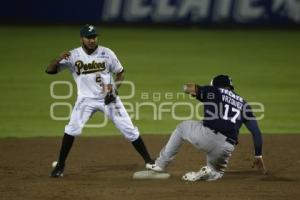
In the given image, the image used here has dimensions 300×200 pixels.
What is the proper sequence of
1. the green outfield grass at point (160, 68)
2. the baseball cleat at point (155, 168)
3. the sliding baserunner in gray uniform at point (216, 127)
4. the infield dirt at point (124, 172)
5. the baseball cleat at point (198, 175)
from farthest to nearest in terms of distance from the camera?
the green outfield grass at point (160, 68) → the baseball cleat at point (155, 168) → the baseball cleat at point (198, 175) → the sliding baserunner in gray uniform at point (216, 127) → the infield dirt at point (124, 172)

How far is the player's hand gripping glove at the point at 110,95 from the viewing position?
326 inches

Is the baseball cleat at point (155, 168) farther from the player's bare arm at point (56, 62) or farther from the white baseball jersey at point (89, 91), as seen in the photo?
the player's bare arm at point (56, 62)

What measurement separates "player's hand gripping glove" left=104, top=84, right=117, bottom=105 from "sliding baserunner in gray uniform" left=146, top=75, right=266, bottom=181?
35.3 inches

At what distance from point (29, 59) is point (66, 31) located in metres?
5.17

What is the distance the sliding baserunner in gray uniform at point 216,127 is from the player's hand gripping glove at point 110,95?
35.3 inches

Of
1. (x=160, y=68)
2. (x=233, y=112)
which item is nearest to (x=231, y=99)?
(x=233, y=112)

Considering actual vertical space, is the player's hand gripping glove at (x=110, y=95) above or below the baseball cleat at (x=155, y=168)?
above

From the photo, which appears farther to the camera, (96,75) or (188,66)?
(188,66)

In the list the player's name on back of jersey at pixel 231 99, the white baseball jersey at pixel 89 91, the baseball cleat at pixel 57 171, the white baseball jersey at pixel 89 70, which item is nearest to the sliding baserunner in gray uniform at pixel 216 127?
the player's name on back of jersey at pixel 231 99

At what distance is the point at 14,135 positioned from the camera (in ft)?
36.7

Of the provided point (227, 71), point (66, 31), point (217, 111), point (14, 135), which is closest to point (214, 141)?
point (217, 111)

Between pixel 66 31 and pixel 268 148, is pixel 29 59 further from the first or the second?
pixel 268 148

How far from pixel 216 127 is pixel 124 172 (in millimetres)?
1498

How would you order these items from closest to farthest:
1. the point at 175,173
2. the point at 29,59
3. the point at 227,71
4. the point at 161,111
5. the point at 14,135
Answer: the point at 175,173 < the point at 14,135 < the point at 161,111 < the point at 227,71 < the point at 29,59
